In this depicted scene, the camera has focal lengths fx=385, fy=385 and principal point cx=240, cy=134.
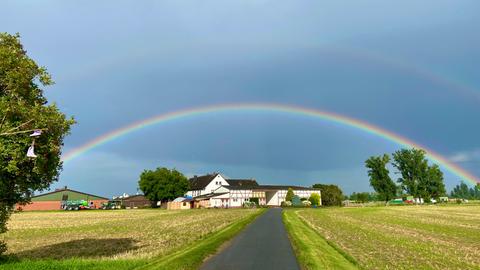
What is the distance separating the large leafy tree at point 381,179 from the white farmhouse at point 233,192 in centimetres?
2468

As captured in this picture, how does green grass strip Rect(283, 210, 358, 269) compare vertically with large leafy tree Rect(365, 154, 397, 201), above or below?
below

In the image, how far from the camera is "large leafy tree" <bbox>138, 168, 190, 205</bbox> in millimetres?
144000

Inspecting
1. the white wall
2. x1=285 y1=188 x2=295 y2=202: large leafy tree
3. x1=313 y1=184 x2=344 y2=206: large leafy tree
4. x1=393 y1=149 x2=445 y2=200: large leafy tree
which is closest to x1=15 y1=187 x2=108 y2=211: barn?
the white wall

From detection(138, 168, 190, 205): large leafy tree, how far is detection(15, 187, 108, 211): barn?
4255 centimetres

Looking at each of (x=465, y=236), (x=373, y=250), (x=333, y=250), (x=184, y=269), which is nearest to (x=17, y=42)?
(x=184, y=269)

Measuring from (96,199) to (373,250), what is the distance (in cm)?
17711

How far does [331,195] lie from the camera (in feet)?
549

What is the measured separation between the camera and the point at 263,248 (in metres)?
22.2

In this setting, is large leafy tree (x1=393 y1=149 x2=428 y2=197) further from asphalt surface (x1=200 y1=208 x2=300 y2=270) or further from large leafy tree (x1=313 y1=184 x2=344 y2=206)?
asphalt surface (x1=200 y1=208 x2=300 y2=270)

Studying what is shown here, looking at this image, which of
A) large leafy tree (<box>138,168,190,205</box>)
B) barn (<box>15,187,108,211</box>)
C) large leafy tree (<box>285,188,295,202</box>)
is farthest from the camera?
barn (<box>15,187,108,211</box>)

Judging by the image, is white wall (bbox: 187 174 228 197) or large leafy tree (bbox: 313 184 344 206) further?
white wall (bbox: 187 174 228 197)

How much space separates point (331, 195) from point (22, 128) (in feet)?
529

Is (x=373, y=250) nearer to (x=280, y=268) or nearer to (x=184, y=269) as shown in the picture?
(x=280, y=268)

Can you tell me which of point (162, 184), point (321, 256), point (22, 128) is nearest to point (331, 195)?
point (162, 184)
